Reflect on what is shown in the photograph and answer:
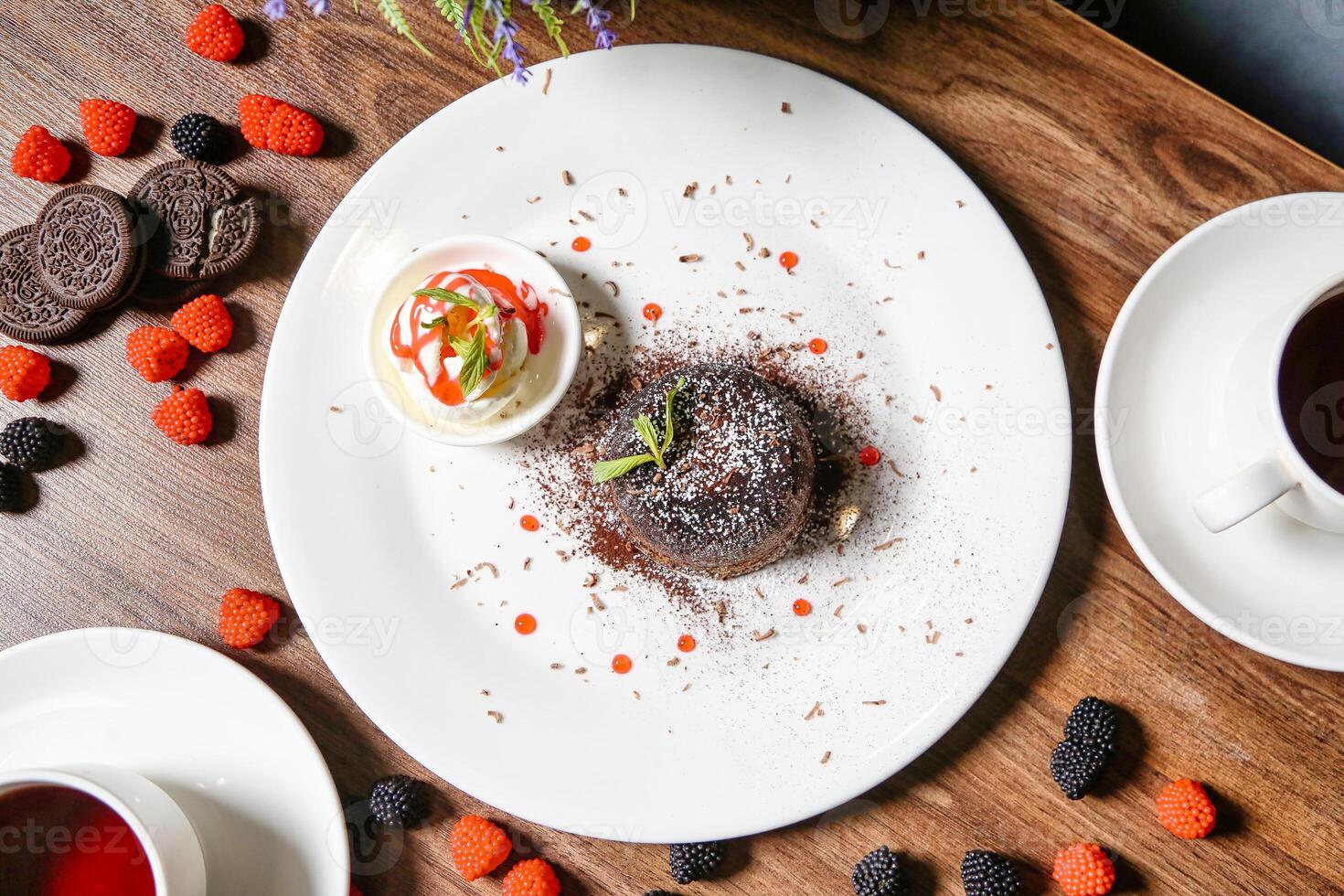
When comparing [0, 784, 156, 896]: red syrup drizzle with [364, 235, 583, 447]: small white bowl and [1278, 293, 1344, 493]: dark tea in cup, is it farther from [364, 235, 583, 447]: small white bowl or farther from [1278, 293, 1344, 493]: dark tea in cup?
[1278, 293, 1344, 493]: dark tea in cup

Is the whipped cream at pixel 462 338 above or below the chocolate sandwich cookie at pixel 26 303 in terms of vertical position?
above

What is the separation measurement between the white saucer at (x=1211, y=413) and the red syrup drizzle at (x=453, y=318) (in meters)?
0.94

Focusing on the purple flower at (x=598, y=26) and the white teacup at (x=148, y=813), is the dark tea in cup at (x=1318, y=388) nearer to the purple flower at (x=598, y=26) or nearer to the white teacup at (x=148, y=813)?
the purple flower at (x=598, y=26)

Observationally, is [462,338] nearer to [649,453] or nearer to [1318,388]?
[649,453]

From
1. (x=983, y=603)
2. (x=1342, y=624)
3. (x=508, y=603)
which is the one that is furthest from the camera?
(x=508, y=603)

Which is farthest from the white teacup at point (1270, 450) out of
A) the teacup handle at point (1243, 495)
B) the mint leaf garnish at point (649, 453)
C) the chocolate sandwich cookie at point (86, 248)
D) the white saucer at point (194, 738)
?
the chocolate sandwich cookie at point (86, 248)

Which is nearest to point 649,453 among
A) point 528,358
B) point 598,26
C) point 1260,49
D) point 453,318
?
point 528,358

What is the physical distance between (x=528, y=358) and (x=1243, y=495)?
1106 millimetres

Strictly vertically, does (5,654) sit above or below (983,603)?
below

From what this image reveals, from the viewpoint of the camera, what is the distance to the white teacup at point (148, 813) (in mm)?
1312

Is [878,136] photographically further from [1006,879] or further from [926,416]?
[1006,879]

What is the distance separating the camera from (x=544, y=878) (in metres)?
1.61

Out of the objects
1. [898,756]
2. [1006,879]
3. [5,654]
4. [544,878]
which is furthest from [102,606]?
[1006,879]

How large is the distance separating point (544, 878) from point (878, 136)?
1.41 metres
